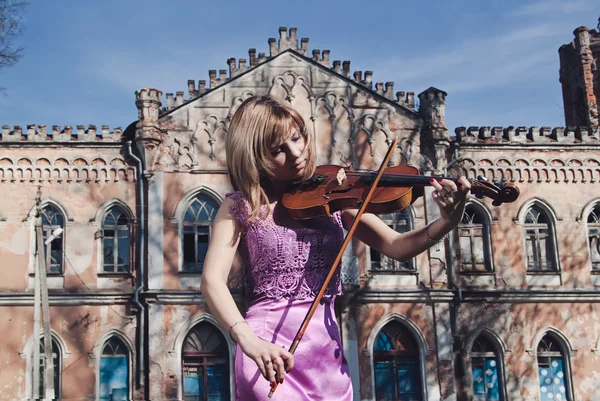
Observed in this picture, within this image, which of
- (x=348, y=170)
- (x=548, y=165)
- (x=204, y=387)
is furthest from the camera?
(x=548, y=165)

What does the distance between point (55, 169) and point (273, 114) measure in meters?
17.2

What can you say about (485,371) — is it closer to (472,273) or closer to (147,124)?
(472,273)

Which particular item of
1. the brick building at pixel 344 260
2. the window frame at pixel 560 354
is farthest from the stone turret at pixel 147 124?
the window frame at pixel 560 354

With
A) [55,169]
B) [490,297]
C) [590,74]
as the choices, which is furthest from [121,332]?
[590,74]

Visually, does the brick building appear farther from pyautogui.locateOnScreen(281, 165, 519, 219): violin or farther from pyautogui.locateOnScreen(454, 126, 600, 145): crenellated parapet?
pyautogui.locateOnScreen(281, 165, 519, 219): violin

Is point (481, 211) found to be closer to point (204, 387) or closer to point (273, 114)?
point (204, 387)

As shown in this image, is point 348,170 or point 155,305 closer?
point 348,170

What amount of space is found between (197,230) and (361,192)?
15921 millimetres

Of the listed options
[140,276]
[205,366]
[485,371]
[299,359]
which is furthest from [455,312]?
[299,359]

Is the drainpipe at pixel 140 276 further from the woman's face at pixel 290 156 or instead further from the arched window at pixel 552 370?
the woman's face at pixel 290 156

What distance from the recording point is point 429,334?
19219 millimetres

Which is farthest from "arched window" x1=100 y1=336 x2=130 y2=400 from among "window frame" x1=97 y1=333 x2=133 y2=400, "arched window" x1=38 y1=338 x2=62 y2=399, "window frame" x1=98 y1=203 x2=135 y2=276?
"window frame" x1=98 y1=203 x2=135 y2=276

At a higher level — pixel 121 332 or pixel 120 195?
pixel 120 195

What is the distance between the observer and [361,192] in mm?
3566
